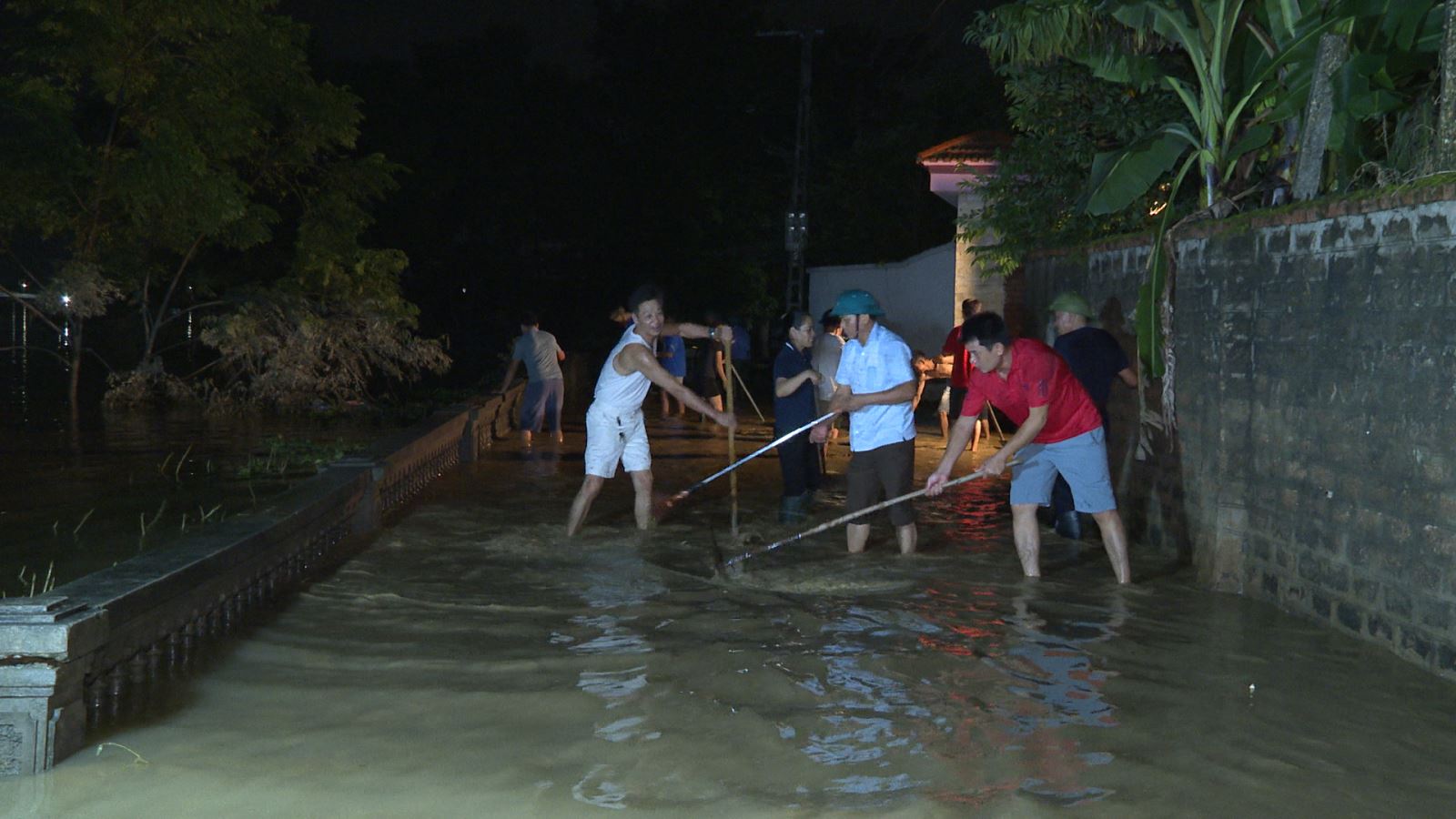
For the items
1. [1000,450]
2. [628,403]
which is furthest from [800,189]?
[1000,450]

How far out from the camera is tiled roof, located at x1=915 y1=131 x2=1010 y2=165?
71.5 ft

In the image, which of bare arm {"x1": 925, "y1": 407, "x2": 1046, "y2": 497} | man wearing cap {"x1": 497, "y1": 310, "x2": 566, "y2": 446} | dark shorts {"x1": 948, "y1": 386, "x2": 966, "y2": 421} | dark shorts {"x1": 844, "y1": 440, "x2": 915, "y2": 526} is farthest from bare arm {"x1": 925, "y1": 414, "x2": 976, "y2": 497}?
man wearing cap {"x1": 497, "y1": 310, "x2": 566, "y2": 446}

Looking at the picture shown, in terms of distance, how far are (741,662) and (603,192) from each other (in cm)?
3113

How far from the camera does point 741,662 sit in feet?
22.4

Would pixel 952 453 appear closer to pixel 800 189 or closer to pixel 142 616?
pixel 142 616

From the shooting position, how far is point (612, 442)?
407 inches

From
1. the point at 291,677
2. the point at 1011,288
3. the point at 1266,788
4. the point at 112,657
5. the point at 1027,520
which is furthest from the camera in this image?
the point at 1011,288

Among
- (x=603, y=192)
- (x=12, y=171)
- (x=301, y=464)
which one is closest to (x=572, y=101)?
(x=603, y=192)

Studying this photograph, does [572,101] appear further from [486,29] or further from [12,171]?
[12,171]

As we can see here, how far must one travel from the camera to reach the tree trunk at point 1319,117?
27.5 feet

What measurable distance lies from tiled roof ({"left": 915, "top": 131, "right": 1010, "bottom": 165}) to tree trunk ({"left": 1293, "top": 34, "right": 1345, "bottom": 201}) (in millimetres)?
13237

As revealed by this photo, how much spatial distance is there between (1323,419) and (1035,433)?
5.32 ft

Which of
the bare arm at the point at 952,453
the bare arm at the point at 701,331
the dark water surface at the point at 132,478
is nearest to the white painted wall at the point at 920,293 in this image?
the dark water surface at the point at 132,478

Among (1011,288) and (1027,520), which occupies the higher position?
(1011,288)
